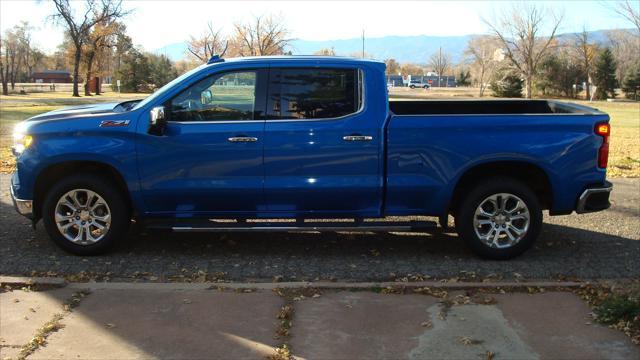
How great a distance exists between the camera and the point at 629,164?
1180 cm

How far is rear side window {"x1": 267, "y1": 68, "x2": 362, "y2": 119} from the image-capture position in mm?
5551

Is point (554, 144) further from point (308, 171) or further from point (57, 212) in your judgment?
point (57, 212)

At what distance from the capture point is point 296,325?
420 cm

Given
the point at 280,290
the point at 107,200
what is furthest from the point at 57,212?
the point at 280,290

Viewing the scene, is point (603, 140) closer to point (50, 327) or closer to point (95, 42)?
point (50, 327)

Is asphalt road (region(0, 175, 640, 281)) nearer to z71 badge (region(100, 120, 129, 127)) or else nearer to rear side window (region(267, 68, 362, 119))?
z71 badge (region(100, 120, 129, 127))

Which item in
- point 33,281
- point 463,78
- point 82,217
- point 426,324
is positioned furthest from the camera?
point 463,78

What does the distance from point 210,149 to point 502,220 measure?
9.34 ft

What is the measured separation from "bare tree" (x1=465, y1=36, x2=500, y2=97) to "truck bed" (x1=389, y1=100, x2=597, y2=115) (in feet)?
217

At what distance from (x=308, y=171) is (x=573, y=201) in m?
2.55

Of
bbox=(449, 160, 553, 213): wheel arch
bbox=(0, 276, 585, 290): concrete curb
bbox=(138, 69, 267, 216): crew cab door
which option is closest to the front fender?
bbox=(138, 69, 267, 216): crew cab door

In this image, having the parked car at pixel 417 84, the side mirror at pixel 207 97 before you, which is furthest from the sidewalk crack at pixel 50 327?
the parked car at pixel 417 84

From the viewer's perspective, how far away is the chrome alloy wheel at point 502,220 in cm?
561

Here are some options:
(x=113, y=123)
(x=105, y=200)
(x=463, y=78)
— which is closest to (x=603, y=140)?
(x=113, y=123)
